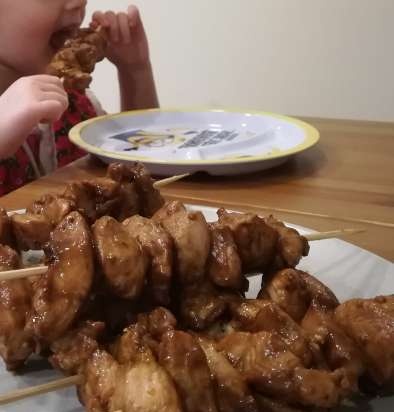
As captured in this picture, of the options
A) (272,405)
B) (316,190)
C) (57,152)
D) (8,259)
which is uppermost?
(8,259)

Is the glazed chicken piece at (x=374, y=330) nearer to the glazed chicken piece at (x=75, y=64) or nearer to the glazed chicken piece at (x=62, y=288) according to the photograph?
the glazed chicken piece at (x=62, y=288)

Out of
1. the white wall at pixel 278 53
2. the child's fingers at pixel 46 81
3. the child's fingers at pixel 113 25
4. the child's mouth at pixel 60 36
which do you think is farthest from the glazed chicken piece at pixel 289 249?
the white wall at pixel 278 53

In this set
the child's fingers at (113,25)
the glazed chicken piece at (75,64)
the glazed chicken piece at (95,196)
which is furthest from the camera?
the child's fingers at (113,25)

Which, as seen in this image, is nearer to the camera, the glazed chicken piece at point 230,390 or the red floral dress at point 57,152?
the glazed chicken piece at point 230,390

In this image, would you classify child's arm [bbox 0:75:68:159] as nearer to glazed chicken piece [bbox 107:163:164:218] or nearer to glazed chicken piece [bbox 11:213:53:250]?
glazed chicken piece [bbox 107:163:164:218]

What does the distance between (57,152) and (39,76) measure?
1.98ft

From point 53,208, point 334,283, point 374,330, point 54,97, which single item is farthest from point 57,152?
point 374,330

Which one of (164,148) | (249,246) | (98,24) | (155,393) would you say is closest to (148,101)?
(98,24)

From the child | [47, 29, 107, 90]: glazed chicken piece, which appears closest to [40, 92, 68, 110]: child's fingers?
the child

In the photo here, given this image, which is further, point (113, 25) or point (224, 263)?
point (113, 25)

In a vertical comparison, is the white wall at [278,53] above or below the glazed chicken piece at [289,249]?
below

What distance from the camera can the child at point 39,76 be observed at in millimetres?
1780

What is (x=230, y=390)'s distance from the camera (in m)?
0.72

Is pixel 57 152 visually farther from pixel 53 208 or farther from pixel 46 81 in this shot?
pixel 53 208
